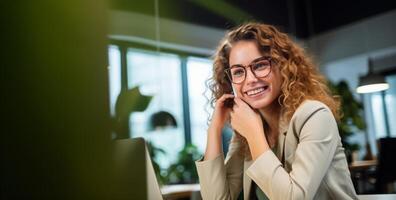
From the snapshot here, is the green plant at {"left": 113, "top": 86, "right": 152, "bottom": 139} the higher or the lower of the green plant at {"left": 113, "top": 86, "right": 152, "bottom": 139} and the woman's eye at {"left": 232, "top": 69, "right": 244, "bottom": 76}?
the lower

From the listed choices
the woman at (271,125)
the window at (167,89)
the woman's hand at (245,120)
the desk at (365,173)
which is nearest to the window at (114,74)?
the window at (167,89)

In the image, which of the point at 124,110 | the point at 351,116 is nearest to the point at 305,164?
the point at 124,110

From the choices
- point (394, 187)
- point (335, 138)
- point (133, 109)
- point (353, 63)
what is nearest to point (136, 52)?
point (133, 109)

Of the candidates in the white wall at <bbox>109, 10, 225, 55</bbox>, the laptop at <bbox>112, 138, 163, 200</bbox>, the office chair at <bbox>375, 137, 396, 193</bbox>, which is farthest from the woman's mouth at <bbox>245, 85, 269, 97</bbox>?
the office chair at <bbox>375, 137, 396, 193</bbox>

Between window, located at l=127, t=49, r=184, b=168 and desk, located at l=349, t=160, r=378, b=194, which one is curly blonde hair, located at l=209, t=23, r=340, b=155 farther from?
desk, located at l=349, t=160, r=378, b=194

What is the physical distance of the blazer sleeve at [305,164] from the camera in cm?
97

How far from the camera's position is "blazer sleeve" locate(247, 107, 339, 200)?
97cm

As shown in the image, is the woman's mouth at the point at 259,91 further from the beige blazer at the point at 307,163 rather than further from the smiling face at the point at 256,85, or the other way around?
the beige blazer at the point at 307,163

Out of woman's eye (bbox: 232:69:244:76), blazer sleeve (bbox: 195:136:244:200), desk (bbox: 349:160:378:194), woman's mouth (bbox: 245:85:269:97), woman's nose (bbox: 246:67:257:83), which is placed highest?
woman's eye (bbox: 232:69:244:76)

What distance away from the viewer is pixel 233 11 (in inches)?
110

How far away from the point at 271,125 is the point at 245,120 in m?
0.14

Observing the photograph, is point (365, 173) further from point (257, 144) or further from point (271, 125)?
point (257, 144)

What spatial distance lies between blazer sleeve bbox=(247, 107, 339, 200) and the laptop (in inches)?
13.3

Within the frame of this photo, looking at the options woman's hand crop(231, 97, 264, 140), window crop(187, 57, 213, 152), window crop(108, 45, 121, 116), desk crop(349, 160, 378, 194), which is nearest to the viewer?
woman's hand crop(231, 97, 264, 140)
